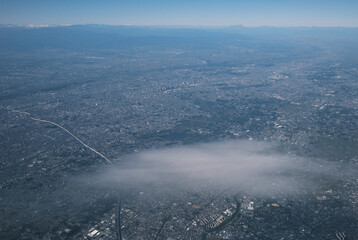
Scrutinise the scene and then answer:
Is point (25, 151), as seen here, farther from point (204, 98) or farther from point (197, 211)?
point (204, 98)

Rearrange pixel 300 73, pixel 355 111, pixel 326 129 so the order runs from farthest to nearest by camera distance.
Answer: pixel 300 73, pixel 355 111, pixel 326 129

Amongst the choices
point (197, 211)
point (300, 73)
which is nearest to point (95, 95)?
point (197, 211)

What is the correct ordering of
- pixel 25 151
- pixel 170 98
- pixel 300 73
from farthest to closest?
pixel 300 73
pixel 170 98
pixel 25 151

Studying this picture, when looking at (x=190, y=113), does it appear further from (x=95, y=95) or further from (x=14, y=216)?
(x=14, y=216)

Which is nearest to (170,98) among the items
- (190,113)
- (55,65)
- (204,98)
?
(204,98)

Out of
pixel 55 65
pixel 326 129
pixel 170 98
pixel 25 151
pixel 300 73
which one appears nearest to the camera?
pixel 25 151

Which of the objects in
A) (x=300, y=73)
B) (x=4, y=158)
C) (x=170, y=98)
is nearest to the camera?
(x=4, y=158)

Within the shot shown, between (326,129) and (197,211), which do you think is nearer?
(197,211)

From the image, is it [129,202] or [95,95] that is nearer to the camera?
[129,202]
